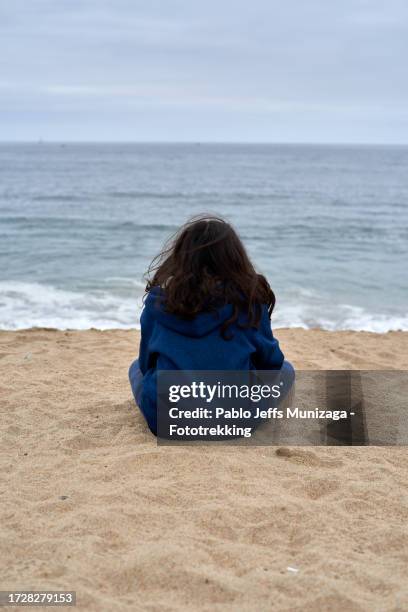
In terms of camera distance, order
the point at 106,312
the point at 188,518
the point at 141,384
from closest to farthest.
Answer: the point at 188,518 < the point at 141,384 < the point at 106,312

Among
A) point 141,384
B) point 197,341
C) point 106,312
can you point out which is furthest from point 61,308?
point 197,341

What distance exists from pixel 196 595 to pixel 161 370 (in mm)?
1460

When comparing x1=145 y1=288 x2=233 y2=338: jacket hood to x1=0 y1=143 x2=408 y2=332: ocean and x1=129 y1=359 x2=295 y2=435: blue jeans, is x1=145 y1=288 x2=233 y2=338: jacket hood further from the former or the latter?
x1=0 y1=143 x2=408 y2=332: ocean

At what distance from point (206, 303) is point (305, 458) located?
1.07m

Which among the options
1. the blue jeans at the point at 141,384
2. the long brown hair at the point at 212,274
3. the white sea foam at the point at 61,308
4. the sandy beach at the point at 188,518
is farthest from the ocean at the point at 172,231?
the long brown hair at the point at 212,274

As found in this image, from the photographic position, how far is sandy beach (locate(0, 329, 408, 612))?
97.6 inches

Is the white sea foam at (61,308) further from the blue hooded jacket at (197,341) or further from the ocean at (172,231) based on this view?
the blue hooded jacket at (197,341)

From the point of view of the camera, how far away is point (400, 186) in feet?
119

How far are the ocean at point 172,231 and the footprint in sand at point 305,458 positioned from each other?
17.3ft

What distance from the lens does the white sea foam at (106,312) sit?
8.92 meters

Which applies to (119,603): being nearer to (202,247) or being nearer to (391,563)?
(391,563)

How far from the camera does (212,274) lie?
3.66 meters

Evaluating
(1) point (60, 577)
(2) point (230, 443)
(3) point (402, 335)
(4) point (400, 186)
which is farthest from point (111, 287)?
(4) point (400, 186)

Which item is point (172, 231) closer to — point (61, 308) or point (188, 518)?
point (61, 308)
